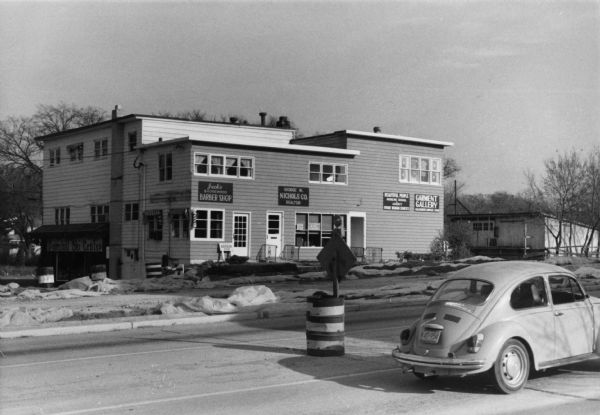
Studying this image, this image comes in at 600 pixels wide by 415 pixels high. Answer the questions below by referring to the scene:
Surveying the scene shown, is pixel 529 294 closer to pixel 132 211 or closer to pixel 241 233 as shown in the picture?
pixel 241 233

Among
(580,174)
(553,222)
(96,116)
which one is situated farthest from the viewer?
(96,116)

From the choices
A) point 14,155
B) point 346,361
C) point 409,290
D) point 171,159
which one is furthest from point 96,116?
point 346,361

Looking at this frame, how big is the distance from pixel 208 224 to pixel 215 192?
1673 millimetres

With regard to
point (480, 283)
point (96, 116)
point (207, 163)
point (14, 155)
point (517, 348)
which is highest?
point (96, 116)

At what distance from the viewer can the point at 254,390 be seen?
9.20 meters

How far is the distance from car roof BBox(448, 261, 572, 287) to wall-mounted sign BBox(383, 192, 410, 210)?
32.5 metres

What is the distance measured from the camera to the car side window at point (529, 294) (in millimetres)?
9195

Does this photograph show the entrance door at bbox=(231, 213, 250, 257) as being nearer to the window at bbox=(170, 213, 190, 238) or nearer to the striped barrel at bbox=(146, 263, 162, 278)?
the window at bbox=(170, 213, 190, 238)

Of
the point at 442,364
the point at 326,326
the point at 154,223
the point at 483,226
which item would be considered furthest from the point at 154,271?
the point at 483,226

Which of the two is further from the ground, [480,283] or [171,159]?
[171,159]

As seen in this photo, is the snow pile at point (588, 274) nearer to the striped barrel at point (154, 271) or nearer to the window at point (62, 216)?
the striped barrel at point (154, 271)

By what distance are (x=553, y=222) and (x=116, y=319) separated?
143 ft

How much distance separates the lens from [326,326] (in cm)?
1160

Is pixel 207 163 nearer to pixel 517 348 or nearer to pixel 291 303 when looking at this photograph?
pixel 291 303
